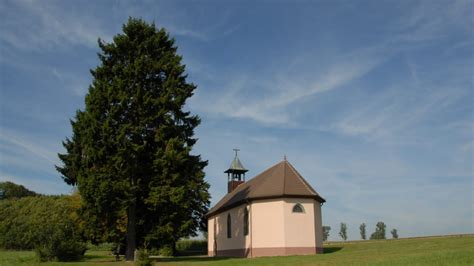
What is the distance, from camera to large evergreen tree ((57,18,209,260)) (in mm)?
24766

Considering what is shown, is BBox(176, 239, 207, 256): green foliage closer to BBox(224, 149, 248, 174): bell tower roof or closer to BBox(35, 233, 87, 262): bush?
BBox(224, 149, 248, 174): bell tower roof

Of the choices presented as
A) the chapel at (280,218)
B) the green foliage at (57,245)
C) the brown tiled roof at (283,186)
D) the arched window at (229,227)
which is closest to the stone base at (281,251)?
the chapel at (280,218)

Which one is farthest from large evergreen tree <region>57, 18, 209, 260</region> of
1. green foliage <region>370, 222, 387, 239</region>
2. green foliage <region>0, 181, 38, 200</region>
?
green foliage <region>0, 181, 38, 200</region>

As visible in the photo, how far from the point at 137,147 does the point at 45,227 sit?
823 cm

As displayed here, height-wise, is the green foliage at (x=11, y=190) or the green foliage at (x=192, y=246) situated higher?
the green foliage at (x=11, y=190)

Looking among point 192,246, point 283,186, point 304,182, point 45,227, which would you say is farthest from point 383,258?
point 192,246

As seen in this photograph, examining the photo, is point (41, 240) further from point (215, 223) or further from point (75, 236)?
point (215, 223)

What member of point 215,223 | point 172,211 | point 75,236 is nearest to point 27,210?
point 215,223

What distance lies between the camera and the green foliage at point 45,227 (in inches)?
985

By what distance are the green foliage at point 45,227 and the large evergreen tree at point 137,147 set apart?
1695 mm

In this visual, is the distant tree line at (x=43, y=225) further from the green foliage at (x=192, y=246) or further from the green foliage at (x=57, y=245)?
the green foliage at (x=192, y=246)

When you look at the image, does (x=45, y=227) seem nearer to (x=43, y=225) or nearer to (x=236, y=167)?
(x=43, y=225)

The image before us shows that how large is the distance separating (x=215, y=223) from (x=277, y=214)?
13.3m

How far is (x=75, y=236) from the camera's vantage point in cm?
2666
